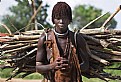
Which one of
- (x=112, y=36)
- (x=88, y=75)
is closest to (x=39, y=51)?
(x=88, y=75)

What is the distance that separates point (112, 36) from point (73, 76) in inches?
43.3

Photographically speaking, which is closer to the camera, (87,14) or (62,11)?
(62,11)

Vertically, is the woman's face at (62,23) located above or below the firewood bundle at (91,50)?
above

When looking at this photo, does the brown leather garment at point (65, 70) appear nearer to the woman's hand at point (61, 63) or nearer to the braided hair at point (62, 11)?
the woman's hand at point (61, 63)

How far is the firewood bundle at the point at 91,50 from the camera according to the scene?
176 inches

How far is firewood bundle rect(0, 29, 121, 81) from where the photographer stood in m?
4.47

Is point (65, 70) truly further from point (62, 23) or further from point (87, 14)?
point (87, 14)

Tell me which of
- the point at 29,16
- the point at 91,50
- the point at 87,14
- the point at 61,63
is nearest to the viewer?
the point at 61,63

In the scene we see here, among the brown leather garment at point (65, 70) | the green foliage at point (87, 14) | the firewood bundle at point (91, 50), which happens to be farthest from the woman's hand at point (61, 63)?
the green foliage at point (87, 14)

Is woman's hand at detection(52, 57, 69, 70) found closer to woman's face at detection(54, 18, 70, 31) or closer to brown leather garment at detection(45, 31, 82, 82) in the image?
brown leather garment at detection(45, 31, 82, 82)

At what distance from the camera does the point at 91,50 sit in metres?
4.50

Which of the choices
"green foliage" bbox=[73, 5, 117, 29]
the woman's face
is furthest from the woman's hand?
"green foliage" bbox=[73, 5, 117, 29]

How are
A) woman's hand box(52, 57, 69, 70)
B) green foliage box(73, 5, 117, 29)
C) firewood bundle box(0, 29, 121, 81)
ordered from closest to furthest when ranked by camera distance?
1. woman's hand box(52, 57, 69, 70)
2. firewood bundle box(0, 29, 121, 81)
3. green foliage box(73, 5, 117, 29)

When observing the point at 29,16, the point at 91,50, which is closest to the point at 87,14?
the point at 29,16
